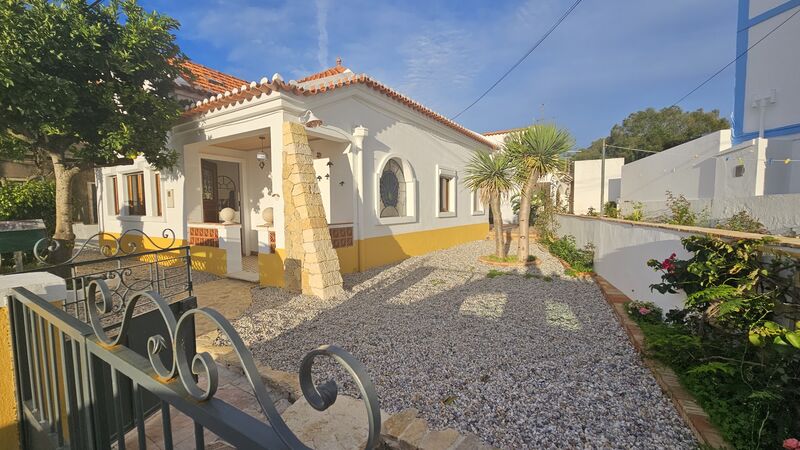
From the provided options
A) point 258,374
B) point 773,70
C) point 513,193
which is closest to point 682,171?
point 773,70

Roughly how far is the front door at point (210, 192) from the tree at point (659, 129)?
26.8m

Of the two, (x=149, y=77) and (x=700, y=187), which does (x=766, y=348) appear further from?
(x=700, y=187)

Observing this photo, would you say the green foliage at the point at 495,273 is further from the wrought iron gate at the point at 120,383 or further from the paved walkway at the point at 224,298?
the wrought iron gate at the point at 120,383

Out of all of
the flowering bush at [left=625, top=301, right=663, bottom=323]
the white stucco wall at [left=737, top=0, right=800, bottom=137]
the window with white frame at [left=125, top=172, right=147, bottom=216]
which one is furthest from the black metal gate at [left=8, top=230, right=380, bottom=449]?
the white stucco wall at [left=737, top=0, right=800, bottom=137]

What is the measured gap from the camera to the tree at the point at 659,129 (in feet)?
94.4

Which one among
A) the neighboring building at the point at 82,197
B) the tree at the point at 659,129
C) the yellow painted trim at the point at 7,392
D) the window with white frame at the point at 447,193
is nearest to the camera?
the yellow painted trim at the point at 7,392

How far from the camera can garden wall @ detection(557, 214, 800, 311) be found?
12.8 ft

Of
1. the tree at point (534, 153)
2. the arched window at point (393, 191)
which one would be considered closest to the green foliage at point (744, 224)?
the tree at point (534, 153)

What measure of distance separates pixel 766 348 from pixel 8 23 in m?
9.34

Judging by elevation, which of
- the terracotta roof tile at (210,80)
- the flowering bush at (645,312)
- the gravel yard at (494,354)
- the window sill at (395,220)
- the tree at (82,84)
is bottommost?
the gravel yard at (494,354)

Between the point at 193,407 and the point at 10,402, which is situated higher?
the point at 193,407

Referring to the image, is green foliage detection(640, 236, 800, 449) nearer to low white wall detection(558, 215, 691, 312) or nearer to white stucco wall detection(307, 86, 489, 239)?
low white wall detection(558, 215, 691, 312)

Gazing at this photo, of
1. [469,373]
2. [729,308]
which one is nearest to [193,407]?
[469,373]

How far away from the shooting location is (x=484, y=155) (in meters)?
9.41
